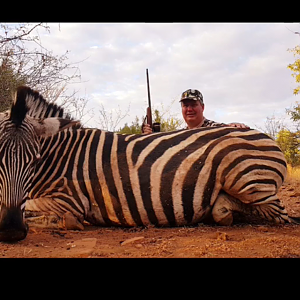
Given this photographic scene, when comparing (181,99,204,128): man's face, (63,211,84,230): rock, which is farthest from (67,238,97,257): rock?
(181,99,204,128): man's face

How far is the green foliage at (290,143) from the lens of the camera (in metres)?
12.7

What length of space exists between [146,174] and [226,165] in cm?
77

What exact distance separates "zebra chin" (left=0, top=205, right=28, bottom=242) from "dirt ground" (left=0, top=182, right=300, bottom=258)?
0.06 meters

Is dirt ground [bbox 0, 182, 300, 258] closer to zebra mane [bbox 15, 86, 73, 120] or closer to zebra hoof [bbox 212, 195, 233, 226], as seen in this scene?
zebra hoof [bbox 212, 195, 233, 226]

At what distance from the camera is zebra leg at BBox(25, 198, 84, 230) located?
3133mm

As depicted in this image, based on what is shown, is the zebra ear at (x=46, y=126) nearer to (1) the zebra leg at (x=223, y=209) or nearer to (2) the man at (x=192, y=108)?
(1) the zebra leg at (x=223, y=209)

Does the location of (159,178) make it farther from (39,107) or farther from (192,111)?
(192,111)

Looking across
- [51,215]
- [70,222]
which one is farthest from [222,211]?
[51,215]

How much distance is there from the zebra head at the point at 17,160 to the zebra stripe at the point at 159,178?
1.05ft

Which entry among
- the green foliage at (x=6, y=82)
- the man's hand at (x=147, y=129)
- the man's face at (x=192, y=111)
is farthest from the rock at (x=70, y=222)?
the green foliage at (x=6, y=82)

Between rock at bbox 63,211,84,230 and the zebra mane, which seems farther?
the zebra mane

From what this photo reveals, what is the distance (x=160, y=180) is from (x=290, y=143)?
10.8 meters

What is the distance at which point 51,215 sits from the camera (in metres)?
3.16
